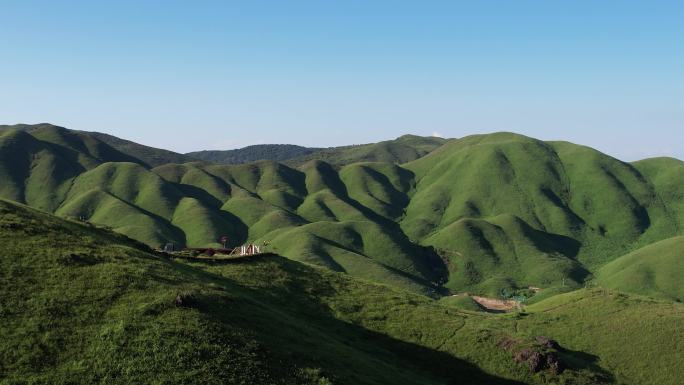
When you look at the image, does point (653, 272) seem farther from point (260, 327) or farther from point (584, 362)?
point (260, 327)

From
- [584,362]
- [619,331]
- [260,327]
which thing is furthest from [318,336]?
[619,331]

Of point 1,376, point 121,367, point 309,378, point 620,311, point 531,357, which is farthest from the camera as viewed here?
point 620,311

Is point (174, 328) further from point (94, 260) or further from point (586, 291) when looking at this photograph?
point (586, 291)

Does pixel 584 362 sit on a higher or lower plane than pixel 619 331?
lower

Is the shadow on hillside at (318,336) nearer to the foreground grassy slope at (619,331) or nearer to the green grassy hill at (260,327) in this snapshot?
the green grassy hill at (260,327)

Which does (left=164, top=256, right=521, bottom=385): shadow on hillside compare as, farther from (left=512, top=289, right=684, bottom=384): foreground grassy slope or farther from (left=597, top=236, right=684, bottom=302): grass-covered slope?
(left=597, top=236, right=684, bottom=302): grass-covered slope

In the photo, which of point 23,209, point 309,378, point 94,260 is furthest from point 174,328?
point 23,209

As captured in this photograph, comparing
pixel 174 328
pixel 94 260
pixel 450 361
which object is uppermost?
pixel 94 260

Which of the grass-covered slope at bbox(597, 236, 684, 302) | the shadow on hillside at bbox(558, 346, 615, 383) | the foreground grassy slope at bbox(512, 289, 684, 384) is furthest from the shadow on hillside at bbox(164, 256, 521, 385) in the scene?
the grass-covered slope at bbox(597, 236, 684, 302)
